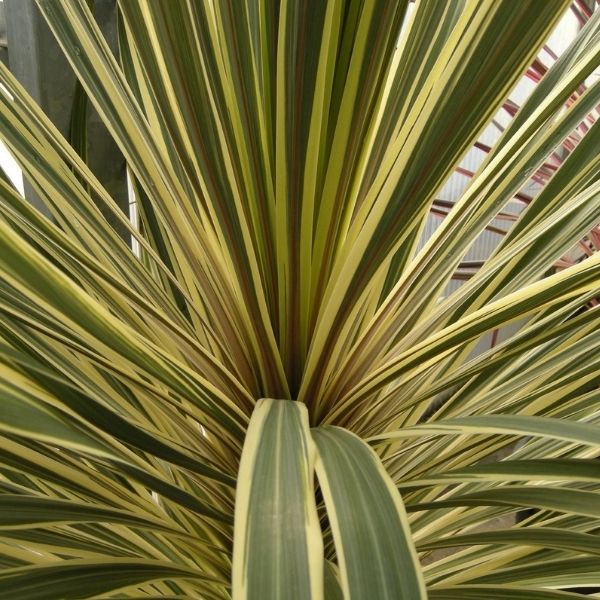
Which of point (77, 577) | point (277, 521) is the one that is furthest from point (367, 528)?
point (77, 577)

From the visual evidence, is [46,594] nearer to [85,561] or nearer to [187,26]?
[85,561]

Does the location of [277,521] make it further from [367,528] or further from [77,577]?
[77,577]

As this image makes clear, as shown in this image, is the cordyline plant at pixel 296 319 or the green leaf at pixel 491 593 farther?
the green leaf at pixel 491 593

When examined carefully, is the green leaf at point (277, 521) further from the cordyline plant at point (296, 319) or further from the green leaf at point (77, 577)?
the green leaf at point (77, 577)

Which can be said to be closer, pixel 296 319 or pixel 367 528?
pixel 367 528

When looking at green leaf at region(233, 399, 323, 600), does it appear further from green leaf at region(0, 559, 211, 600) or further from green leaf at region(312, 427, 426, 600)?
green leaf at region(0, 559, 211, 600)

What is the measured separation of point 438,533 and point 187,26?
1.45 feet

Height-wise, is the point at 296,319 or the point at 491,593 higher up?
the point at 296,319

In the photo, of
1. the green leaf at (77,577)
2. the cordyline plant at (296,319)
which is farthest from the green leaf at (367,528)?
the green leaf at (77,577)

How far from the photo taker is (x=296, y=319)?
1.47ft

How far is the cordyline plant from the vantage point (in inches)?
12.7

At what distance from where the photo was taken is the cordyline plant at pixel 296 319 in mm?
323

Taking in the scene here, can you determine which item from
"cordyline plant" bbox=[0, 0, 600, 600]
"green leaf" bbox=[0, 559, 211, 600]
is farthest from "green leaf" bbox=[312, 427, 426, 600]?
"green leaf" bbox=[0, 559, 211, 600]

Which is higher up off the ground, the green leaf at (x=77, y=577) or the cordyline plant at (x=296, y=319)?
the cordyline plant at (x=296, y=319)
